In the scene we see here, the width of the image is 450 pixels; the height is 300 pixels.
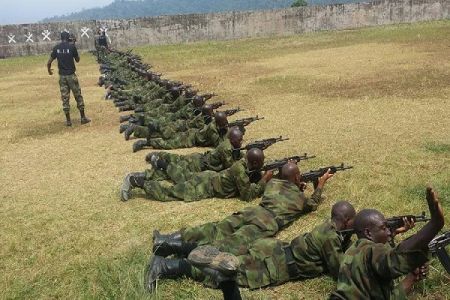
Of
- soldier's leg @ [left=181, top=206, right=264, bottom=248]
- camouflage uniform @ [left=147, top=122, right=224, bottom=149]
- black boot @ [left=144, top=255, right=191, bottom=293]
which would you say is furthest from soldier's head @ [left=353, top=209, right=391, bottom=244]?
camouflage uniform @ [left=147, top=122, right=224, bottom=149]

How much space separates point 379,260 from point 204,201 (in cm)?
431

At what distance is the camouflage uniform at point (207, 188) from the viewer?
7352 millimetres

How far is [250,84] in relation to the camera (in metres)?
18.9

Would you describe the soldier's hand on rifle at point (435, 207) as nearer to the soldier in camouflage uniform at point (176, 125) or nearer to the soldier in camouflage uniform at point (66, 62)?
the soldier in camouflage uniform at point (176, 125)

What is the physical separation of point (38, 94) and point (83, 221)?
15.9 m

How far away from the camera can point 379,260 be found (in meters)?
3.68

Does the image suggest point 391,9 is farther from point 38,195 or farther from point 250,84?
point 38,195

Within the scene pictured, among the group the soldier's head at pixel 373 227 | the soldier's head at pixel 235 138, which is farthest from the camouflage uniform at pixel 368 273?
the soldier's head at pixel 235 138

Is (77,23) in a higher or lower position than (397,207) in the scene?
higher

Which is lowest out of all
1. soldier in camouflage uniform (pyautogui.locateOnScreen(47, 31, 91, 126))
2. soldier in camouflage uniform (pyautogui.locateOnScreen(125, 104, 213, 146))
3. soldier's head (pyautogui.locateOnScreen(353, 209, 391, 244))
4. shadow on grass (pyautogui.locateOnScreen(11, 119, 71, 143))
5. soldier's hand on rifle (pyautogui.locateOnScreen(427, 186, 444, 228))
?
shadow on grass (pyautogui.locateOnScreen(11, 119, 71, 143))

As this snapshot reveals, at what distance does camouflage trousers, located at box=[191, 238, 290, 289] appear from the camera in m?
5.15

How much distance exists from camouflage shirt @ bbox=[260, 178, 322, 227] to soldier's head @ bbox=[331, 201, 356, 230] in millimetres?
1390

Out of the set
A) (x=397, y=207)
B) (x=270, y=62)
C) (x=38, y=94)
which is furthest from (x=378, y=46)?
(x=397, y=207)

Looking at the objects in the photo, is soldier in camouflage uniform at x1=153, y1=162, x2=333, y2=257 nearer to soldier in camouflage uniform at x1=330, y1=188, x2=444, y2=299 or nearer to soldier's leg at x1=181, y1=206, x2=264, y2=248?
soldier's leg at x1=181, y1=206, x2=264, y2=248
